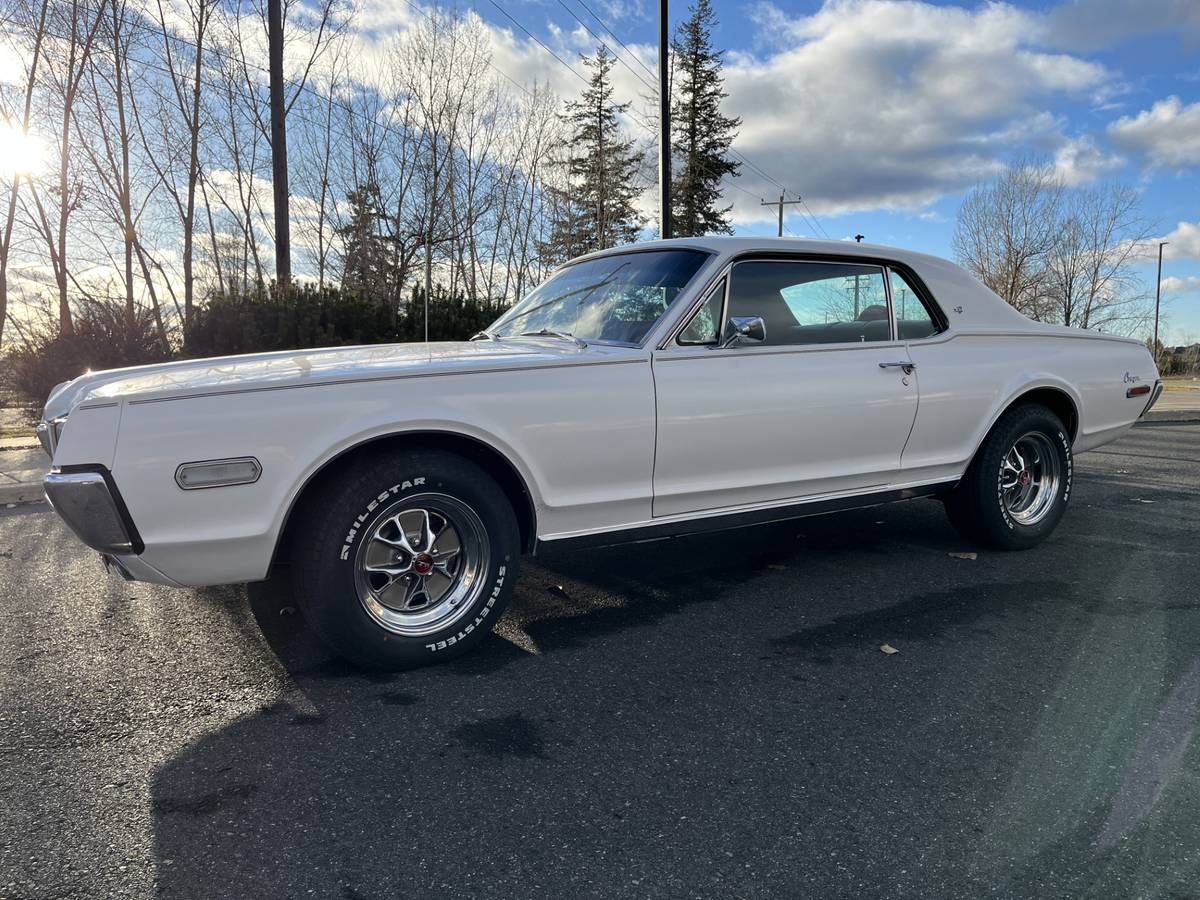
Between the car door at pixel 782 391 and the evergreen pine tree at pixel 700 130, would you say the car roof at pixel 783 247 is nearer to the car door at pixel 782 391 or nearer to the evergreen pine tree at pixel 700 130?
the car door at pixel 782 391

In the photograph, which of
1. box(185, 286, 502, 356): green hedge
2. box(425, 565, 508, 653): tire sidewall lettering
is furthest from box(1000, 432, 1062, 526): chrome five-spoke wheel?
box(185, 286, 502, 356): green hedge

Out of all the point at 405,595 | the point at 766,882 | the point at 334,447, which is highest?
the point at 334,447

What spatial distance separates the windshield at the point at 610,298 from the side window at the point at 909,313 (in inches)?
47.3

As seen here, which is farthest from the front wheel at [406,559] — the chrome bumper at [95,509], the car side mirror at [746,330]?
the car side mirror at [746,330]

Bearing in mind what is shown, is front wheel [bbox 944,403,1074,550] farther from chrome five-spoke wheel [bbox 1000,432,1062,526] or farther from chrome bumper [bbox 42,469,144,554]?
chrome bumper [bbox 42,469,144,554]

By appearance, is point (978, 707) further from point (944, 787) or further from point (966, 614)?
point (966, 614)

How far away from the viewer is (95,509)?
2.58 meters

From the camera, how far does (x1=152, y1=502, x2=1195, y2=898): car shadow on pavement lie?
1.94m

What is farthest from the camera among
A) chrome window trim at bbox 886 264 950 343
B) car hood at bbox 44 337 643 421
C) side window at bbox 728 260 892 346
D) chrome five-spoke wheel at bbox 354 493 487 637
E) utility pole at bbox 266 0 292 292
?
utility pole at bbox 266 0 292 292

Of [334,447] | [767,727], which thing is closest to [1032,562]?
[767,727]

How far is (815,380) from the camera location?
380cm

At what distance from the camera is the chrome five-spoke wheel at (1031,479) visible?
15.6ft

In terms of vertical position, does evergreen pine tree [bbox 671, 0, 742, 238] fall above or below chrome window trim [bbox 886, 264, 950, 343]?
above

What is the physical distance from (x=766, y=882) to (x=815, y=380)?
94.7 inches
